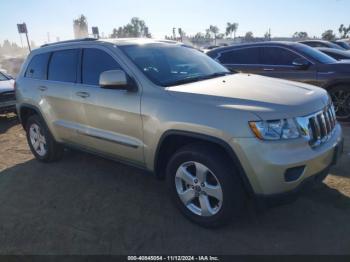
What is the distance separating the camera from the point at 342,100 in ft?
22.9

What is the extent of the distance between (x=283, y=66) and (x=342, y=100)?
53.7 inches

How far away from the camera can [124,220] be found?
3762 millimetres

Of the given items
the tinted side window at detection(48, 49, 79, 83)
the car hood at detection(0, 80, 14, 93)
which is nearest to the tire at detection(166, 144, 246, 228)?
the tinted side window at detection(48, 49, 79, 83)

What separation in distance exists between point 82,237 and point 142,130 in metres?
1.21

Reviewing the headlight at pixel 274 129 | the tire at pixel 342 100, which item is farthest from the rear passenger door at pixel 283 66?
the headlight at pixel 274 129

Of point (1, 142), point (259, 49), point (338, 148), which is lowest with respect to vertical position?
point (1, 142)

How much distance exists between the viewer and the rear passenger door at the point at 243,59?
7945mm

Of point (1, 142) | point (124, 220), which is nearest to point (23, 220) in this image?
point (124, 220)

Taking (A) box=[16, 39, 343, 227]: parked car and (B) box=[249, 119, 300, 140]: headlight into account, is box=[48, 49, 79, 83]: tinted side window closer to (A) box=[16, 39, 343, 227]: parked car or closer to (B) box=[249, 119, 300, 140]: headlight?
(A) box=[16, 39, 343, 227]: parked car

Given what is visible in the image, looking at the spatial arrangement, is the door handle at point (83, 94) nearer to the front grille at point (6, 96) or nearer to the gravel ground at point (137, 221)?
the gravel ground at point (137, 221)

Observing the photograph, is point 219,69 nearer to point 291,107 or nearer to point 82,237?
point 291,107

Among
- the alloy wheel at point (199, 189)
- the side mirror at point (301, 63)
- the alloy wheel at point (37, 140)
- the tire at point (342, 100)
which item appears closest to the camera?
the alloy wheel at point (199, 189)

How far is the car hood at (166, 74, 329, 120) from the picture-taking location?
3.01 m

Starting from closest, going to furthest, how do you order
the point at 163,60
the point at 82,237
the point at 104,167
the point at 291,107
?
1. the point at 291,107
2. the point at 82,237
3. the point at 163,60
4. the point at 104,167
